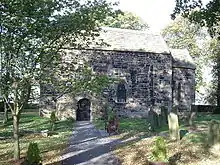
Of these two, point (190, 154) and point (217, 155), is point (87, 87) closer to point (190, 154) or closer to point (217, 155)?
point (190, 154)

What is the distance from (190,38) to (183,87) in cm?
2230

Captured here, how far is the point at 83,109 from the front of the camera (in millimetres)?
32250

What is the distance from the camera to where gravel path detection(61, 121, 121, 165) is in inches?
503

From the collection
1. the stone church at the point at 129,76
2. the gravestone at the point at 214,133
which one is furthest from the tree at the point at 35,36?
the stone church at the point at 129,76

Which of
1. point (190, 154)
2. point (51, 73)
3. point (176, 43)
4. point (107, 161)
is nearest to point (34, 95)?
point (51, 73)

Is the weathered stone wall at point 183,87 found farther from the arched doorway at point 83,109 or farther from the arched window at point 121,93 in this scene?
the arched doorway at point 83,109

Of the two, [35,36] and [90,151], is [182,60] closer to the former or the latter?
[90,151]

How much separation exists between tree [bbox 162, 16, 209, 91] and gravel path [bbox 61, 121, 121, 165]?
128 ft

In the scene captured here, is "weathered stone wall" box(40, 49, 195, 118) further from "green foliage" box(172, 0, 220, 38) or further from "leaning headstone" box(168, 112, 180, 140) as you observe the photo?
"green foliage" box(172, 0, 220, 38)

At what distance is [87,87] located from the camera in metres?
14.0

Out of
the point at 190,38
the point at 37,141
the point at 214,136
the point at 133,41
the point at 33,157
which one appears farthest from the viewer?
the point at 190,38

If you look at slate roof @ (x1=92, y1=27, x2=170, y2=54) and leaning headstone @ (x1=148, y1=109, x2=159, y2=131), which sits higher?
slate roof @ (x1=92, y1=27, x2=170, y2=54)

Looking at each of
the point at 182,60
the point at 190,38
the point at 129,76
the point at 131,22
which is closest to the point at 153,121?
the point at 129,76

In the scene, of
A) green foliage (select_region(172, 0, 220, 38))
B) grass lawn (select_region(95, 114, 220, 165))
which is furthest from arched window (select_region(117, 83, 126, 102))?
green foliage (select_region(172, 0, 220, 38))
